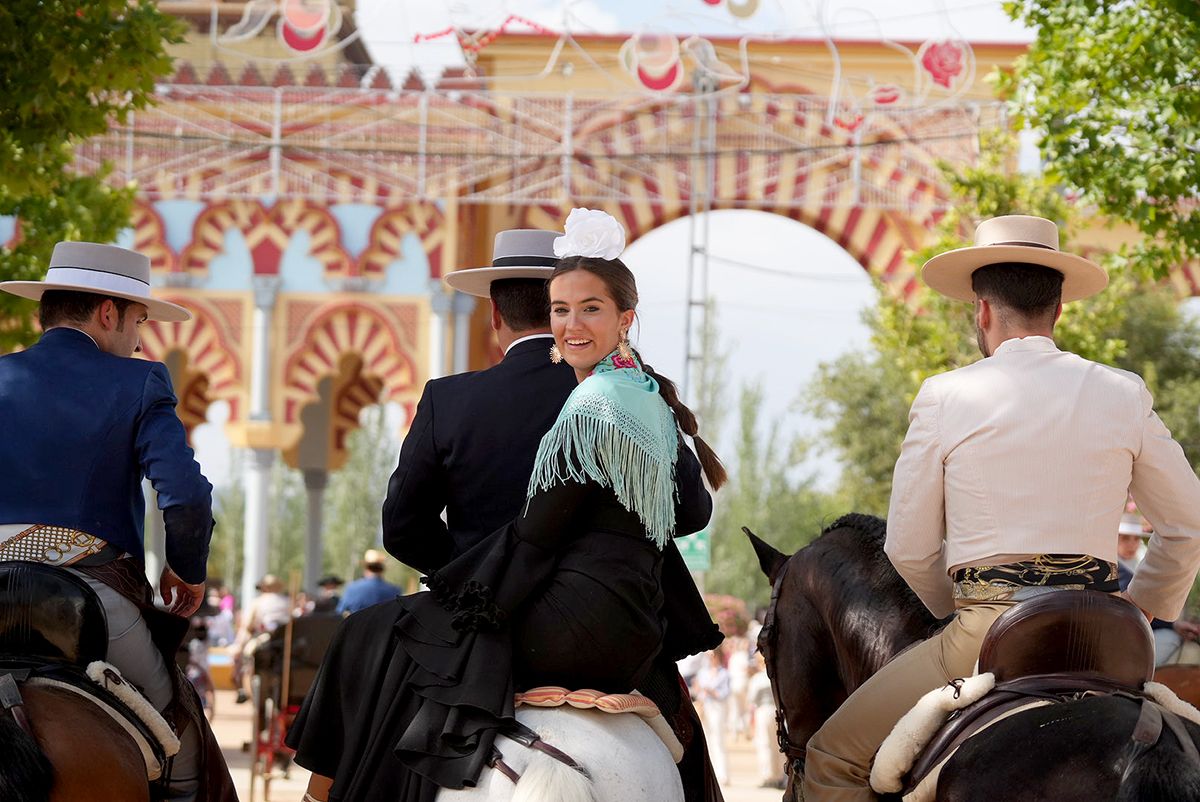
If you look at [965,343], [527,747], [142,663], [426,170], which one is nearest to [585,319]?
[527,747]

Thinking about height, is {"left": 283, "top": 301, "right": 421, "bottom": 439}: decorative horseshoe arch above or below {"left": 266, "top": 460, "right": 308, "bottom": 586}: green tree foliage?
above

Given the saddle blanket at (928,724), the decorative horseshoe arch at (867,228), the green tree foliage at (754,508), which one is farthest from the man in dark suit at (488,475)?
the green tree foliage at (754,508)

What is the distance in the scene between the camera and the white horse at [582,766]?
398 centimetres

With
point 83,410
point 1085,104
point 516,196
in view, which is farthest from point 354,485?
point 83,410

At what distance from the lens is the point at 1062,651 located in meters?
4.39

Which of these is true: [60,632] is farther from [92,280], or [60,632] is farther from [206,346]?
[206,346]

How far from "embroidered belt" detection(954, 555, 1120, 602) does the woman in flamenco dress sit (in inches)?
34.5

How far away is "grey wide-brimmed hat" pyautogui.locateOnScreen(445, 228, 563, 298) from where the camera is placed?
16.5 feet

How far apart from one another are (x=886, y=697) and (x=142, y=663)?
7.44ft

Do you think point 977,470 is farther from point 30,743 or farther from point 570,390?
point 30,743

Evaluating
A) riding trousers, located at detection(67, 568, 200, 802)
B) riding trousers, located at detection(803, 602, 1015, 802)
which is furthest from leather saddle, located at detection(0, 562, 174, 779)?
riding trousers, located at detection(803, 602, 1015, 802)

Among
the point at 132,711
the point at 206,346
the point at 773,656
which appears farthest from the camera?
the point at 206,346

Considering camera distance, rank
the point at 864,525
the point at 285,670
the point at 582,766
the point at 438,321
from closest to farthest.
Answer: the point at 582,766, the point at 864,525, the point at 285,670, the point at 438,321

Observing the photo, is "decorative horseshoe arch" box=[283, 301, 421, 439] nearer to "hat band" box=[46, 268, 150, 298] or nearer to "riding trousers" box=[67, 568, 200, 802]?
"hat band" box=[46, 268, 150, 298]
